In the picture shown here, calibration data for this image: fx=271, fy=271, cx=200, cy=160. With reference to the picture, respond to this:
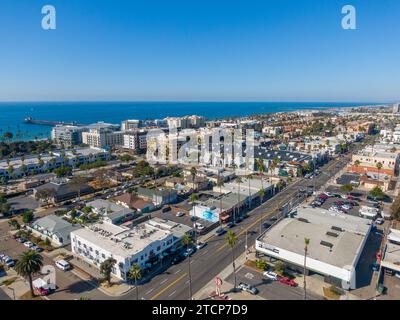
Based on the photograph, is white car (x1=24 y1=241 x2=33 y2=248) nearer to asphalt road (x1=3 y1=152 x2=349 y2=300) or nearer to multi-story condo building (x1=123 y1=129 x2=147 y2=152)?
asphalt road (x1=3 y1=152 x2=349 y2=300)

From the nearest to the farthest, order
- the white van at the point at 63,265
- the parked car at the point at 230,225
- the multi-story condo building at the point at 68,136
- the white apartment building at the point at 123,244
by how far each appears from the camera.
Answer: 1. the white apartment building at the point at 123,244
2. the white van at the point at 63,265
3. the parked car at the point at 230,225
4. the multi-story condo building at the point at 68,136

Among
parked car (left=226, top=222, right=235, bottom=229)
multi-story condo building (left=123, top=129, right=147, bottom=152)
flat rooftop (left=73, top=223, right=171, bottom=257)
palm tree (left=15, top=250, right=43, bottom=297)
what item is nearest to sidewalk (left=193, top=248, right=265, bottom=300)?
flat rooftop (left=73, top=223, right=171, bottom=257)

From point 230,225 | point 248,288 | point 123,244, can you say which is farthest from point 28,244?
point 248,288

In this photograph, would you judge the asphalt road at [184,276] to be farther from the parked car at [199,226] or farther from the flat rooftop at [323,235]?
the flat rooftop at [323,235]

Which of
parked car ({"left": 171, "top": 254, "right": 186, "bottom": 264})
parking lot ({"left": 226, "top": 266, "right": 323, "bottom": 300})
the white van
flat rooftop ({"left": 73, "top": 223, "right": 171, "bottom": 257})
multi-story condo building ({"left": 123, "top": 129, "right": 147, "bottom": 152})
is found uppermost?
multi-story condo building ({"left": 123, "top": 129, "right": 147, "bottom": 152})

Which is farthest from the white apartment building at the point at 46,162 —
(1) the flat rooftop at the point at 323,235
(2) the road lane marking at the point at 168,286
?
(1) the flat rooftop at the point at 323,235

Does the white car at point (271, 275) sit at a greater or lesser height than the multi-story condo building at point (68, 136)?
lesser
